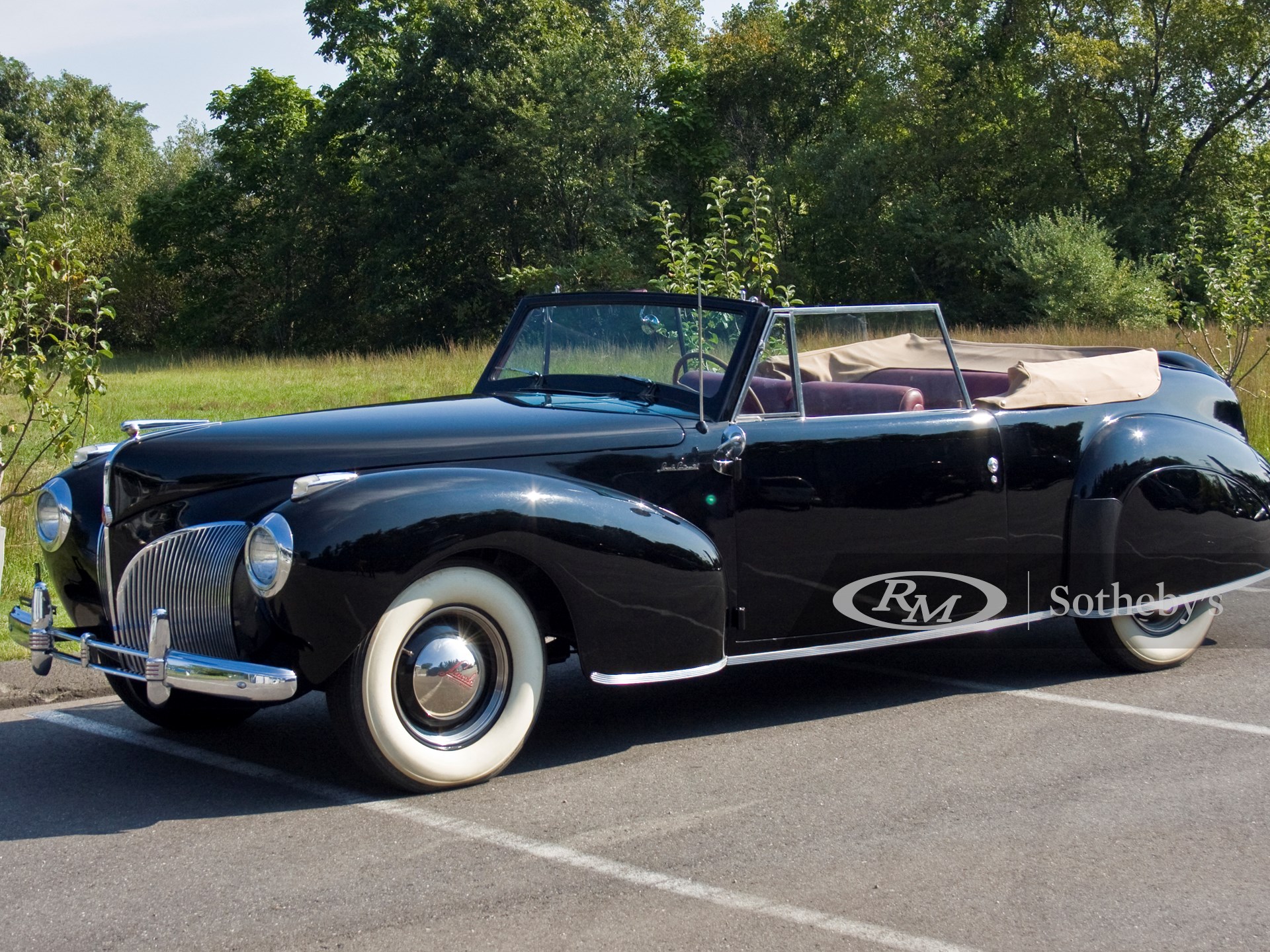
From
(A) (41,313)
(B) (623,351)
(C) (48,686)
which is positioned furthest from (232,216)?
(B) (623,351)

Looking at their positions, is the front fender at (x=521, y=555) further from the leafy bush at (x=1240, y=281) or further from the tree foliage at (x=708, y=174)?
the tree foliage at (x=708, y=174)

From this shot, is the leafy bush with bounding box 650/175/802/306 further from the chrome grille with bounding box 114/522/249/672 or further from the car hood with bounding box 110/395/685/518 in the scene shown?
the chrome grille with bounding box 114/522/249/672

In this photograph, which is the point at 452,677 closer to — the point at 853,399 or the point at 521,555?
the point at 521,555

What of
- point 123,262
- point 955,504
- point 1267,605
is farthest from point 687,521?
point 123,262

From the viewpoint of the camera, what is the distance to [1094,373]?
18.5 feet

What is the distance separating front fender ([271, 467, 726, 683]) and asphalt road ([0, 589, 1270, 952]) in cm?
48

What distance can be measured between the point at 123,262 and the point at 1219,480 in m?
48.6

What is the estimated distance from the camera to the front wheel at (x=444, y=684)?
3900 mm

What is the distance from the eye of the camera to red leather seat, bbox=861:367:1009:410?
17.6 ft

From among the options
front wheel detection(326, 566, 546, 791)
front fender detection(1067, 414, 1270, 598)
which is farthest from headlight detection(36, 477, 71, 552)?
front fender detection(1067, 414, 1270, 598)

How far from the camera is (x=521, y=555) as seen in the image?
4160 millimetres

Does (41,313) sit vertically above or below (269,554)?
above

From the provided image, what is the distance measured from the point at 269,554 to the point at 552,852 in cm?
120

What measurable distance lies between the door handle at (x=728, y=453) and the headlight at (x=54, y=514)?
7.66 ft
